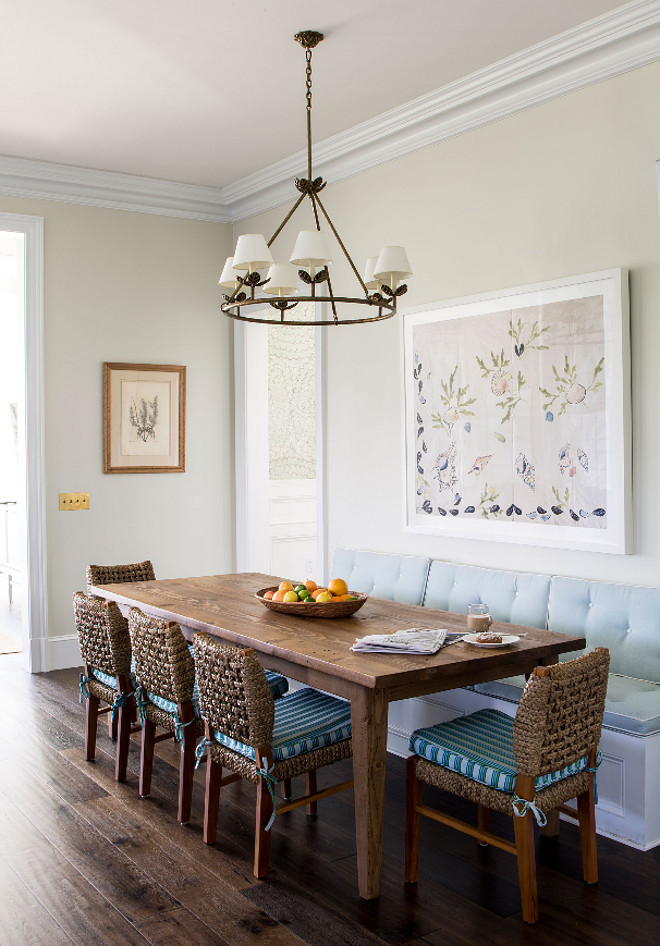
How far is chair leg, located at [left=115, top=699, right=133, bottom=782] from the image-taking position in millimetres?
3740

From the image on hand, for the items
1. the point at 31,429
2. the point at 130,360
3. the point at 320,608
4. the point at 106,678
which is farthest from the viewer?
the point at 130,360

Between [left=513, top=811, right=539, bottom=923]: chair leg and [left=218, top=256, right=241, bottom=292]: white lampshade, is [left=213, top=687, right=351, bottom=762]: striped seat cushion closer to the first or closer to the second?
[left=513, top=811, right=539, bottom=923]: chair leg

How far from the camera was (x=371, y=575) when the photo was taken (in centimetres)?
472

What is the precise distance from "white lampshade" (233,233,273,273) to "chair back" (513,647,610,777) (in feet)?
5.76

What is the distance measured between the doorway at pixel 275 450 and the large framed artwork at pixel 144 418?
435 mm

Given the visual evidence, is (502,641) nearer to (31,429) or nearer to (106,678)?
(106,678)

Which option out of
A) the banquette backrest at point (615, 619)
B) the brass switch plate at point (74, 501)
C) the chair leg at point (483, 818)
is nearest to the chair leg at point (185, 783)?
the chair leg at point (483, 818)

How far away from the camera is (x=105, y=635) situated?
3785 millimetres

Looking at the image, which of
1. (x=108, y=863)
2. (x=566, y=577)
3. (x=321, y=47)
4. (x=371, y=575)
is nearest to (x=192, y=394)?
(x=371, y=575)

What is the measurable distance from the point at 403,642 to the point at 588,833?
2.69 ft

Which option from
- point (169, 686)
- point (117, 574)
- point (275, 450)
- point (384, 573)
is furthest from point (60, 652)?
point (169, 686)

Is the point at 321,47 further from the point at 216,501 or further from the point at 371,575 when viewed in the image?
the point at 216,501

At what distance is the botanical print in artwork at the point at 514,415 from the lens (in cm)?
375

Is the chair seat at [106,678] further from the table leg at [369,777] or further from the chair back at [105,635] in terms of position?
the table leg at [369,777]
